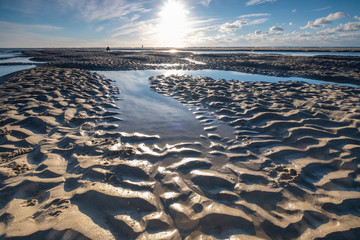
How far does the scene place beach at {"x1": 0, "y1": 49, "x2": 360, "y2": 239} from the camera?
238 cm

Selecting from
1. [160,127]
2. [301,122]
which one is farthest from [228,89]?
[160,127]

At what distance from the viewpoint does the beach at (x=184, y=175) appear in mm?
2379

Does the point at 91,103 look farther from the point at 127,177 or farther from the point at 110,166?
the point at 127,177

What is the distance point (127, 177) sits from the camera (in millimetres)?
Answer: 3324

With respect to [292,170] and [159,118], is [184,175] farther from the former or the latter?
[159,118]

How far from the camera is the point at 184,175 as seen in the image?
3.45 m

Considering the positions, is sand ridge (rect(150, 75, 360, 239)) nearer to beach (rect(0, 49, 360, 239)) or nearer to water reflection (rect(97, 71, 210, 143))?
beach (rect(0, 49, 360, 239))

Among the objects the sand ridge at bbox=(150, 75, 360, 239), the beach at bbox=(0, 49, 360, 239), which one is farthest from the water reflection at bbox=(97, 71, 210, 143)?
the sand ridge at bbox=(150, 75, 360, 239)

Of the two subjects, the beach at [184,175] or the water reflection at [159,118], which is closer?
the beach at [184,175]

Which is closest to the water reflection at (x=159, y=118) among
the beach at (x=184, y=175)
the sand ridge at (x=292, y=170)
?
the beach at (x=184, y=175)

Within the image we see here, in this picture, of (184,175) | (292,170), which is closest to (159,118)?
(184,175)

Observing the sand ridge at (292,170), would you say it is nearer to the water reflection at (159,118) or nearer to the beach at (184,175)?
the beach at (184,175)

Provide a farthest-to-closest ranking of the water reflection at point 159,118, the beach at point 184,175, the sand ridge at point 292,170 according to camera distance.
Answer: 1. the water reflection at point 159,118
2. the sand ridge at point 292,170
3. the beach at point 184,175

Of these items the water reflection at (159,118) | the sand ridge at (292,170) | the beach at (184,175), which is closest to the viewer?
the beach at (184,175)
